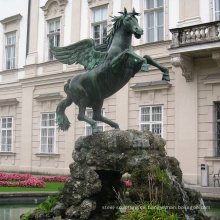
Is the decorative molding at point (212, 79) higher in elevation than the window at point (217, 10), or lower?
lower

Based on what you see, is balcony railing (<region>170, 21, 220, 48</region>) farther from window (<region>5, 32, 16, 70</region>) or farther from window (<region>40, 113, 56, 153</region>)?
window (<region>5, 32, 16, 70</region>)

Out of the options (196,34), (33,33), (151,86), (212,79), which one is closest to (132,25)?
(196,34)

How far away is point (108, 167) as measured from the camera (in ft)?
20.9

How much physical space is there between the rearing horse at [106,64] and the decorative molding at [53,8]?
13.0 m

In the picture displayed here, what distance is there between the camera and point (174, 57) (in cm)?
1435

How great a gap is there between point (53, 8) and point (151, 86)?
752 centimetres

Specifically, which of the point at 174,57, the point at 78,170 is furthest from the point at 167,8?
the point at 78,170

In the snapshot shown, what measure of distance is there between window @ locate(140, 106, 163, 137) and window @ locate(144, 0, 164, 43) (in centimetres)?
277

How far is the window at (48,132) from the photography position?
19609mm

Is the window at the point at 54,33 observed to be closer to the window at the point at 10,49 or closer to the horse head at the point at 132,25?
the window at the point at 10,49

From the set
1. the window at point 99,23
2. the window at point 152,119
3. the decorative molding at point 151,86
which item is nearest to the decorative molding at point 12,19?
the window at point 99,23

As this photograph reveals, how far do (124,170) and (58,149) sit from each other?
13183 millimetres

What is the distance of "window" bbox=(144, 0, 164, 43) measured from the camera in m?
16.4

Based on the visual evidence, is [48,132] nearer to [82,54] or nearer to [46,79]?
[46,79]
